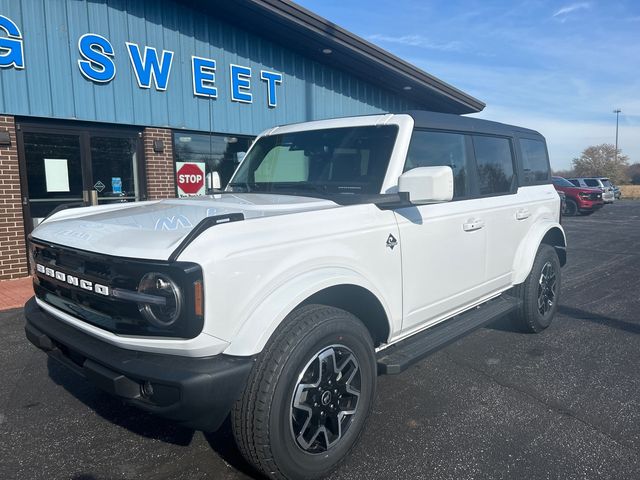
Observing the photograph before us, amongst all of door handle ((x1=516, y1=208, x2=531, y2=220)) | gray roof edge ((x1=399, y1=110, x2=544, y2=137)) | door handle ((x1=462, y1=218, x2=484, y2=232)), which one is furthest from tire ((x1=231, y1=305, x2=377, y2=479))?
door handle ((x1=516, y1=208, x2=531, y2=220))

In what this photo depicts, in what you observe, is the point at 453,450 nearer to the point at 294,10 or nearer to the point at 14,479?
the point at 14,479

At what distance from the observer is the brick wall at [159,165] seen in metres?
8.67

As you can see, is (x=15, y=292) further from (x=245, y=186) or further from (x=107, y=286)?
(x=107, y=286)

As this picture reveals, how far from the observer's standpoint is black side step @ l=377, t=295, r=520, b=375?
2912 mm

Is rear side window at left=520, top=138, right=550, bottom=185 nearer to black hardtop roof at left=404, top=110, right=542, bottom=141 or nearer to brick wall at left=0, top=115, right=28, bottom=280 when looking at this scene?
black hardtop roof at left=404, top=110, right=542, bottom=141

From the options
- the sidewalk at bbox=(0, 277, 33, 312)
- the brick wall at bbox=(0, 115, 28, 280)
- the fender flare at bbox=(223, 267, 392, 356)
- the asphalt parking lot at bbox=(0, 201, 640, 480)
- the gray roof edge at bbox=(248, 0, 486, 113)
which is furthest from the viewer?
the gray roof edge at bbox=(248, 0, 486, 113)

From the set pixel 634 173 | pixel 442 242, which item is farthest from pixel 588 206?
pixel 634 173

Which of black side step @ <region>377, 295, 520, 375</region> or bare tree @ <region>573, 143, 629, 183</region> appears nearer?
black side step @ <region>377, 295, 520, 375</region>

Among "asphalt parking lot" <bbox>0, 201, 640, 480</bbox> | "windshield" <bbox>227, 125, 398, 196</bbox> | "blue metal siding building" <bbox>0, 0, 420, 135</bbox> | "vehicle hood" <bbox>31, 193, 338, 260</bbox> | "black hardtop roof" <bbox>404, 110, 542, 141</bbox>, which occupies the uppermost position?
"blue metal siding building" <bbox>0, 0, 420, 135</bbox>

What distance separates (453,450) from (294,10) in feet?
28.7

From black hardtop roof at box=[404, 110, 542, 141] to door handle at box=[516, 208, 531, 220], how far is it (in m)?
0.73

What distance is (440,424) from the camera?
3.01 meters

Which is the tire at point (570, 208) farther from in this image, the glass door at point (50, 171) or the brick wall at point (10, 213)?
the brick wall at point (10, 213)

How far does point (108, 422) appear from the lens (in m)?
3.07
